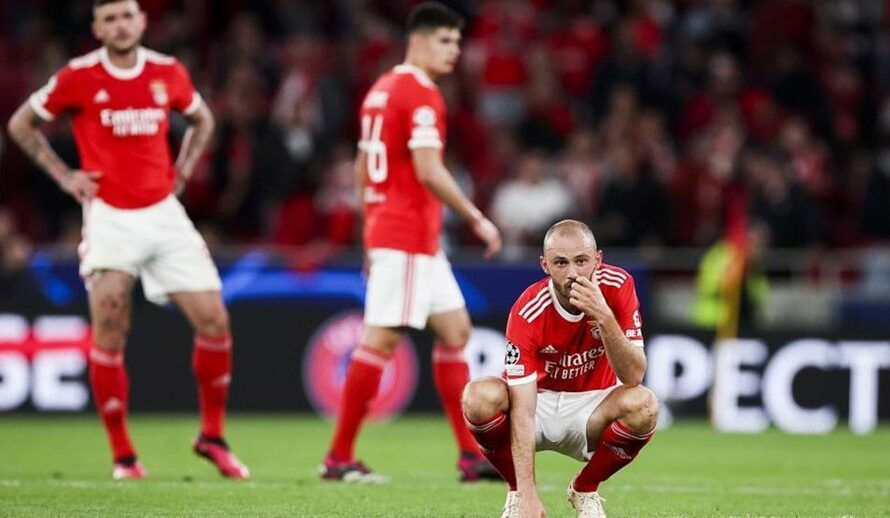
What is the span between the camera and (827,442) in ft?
40.3

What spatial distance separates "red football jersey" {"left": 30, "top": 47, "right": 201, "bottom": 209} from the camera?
8.59m

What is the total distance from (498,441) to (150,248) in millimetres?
2688

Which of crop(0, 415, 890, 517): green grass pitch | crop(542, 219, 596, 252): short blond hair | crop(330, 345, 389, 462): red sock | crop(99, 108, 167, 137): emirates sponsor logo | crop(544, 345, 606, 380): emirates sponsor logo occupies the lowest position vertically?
crop(0, 415, 890, 517): green grass pitch

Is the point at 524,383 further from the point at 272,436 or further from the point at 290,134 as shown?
the point at 290,134

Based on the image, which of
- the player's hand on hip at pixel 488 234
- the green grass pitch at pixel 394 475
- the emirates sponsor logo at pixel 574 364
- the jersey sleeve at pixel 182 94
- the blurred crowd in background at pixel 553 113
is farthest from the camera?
the blurred crowd in background at pixel 553 113

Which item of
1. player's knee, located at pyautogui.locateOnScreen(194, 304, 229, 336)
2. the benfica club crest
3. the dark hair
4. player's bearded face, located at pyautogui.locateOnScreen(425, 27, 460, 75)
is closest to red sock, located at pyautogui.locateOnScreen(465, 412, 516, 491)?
player's knee, located at pyautogui.locateOnScreen(194, 304, 229, 336)

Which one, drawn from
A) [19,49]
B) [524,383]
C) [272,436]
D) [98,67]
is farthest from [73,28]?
[524,383]

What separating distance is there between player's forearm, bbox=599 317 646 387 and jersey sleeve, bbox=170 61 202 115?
3390 millimetres

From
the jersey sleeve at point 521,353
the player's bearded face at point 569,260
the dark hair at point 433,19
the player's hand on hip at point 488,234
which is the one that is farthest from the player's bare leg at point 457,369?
the player's bearded face at point 569,260

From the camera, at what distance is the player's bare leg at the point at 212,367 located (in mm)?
8711

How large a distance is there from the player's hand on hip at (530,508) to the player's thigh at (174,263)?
2.99m

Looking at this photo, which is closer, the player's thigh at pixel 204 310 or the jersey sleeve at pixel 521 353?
the jersey sleeve at pixel 521 353

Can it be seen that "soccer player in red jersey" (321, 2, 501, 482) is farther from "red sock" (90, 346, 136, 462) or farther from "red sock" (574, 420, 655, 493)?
"red sock" (574, 420, 655, 493)

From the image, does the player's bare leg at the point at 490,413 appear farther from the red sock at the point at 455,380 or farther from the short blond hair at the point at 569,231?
the red sock at the point at 455,380
